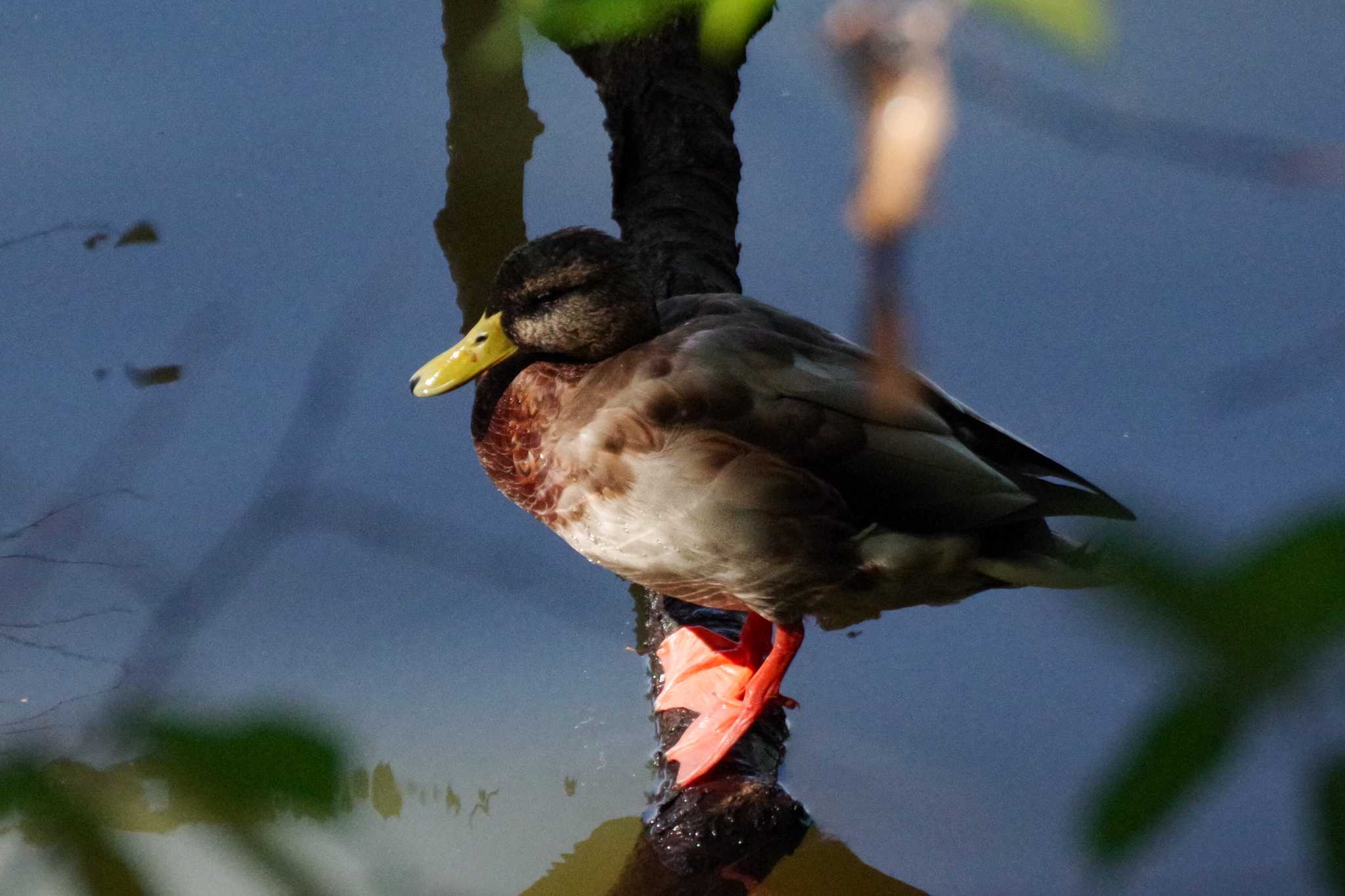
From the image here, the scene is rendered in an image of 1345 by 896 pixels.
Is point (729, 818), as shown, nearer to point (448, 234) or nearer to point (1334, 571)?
point (1334, 571)

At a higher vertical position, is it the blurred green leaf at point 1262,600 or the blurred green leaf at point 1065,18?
the blurred green leaf at point 1065,18

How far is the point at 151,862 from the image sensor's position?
1.84 feet

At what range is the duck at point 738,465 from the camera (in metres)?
2.24

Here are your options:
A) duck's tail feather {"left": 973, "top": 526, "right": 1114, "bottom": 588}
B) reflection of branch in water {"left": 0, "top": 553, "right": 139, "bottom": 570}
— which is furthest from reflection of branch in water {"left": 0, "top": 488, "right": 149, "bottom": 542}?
duck's tail feather {"left": 973, "top": 526, "right": 1114, "bottom": 588}

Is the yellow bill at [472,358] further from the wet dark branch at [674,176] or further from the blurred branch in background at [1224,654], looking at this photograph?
the blurred branch in background at [1224,654]

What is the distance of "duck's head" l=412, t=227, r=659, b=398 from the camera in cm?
245

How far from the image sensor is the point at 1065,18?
1.59ft

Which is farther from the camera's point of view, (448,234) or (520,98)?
(520,98)

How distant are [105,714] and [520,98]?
418 centimetres

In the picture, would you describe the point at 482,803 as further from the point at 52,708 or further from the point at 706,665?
the point at 52,708

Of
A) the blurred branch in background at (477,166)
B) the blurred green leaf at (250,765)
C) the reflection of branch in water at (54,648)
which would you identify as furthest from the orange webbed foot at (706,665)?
the blurred green leaf at (250,765)

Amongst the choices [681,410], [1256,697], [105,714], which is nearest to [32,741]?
[105,714]

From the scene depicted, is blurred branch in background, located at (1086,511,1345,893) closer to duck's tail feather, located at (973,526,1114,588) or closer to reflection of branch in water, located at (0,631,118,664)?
duck's tail feather, located at (973,526,1114,588)

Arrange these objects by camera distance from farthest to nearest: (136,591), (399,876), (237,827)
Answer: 1. (136,591)
2. (399,876)
3. (237,827)
